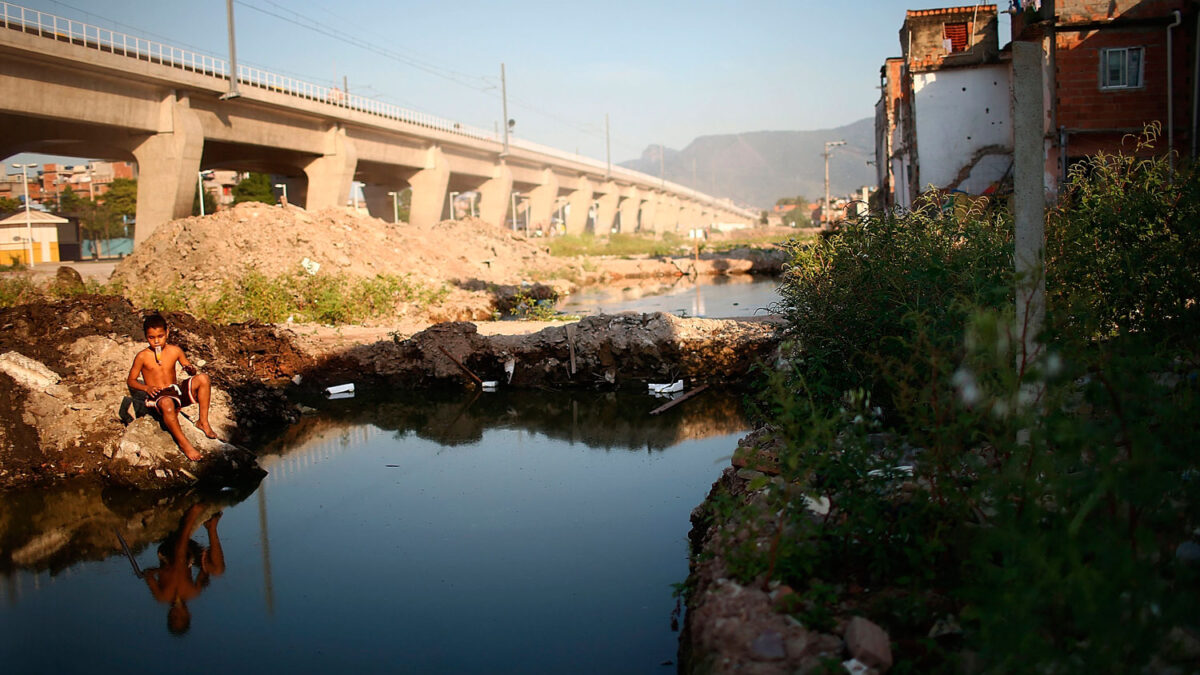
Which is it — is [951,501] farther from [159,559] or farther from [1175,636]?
[159,559]

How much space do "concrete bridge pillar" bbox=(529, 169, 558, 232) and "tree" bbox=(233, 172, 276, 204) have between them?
16584 mm

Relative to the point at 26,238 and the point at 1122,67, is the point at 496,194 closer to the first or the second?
the point at 26,238

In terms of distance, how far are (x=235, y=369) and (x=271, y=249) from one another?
1034 centimetres

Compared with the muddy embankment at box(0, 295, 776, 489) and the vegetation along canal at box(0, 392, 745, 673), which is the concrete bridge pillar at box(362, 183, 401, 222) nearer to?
the muddy embankment at box(0, 295, 776, 489)

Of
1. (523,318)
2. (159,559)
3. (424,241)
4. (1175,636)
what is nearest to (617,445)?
(159,559)

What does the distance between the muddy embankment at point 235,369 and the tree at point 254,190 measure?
145ft

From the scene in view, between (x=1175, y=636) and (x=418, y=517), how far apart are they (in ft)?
18.3

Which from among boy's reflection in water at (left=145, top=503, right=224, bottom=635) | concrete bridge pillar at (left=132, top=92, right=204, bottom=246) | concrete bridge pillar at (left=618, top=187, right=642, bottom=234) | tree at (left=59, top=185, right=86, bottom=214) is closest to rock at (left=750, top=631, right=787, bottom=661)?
boy's reflection in water at (left=145, top=503, right=224, bottom=635)

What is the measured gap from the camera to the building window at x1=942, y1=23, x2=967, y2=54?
23.8 m

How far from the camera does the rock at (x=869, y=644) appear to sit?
358cm

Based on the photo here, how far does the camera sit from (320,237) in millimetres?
22859

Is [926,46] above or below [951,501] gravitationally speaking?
above

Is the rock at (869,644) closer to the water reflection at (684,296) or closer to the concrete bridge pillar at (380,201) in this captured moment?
the water reflection at (684,296)

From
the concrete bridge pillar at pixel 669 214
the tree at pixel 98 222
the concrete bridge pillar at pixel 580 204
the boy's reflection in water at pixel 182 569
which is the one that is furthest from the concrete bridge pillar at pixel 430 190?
the concrete bridge pillar at pixel 669 214
